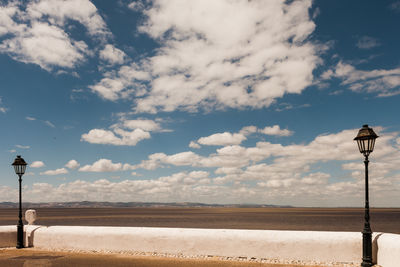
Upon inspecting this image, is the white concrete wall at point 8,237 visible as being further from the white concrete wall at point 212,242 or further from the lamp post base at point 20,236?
the white concrete wall at point 212,242

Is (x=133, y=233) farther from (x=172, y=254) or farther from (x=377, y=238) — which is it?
(x=377, y=238)

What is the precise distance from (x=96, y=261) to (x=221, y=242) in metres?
4.19

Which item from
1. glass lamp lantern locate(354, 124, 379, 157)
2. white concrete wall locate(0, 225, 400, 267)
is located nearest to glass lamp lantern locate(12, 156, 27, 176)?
white concrete wall locate(0, 225, 400, 267)

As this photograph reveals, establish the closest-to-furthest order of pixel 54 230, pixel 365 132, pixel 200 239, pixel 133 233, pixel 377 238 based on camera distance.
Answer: pixel 377 238 → pixel 365 132 → pixel 200 239 → pixel 133 233 → pixel 54 230

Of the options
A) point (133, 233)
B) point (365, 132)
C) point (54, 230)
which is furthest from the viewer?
point (54, 230)

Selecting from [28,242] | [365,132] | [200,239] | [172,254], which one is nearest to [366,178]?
[365,132]

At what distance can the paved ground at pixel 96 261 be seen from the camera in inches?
385

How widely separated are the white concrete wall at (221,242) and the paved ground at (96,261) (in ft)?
1.70

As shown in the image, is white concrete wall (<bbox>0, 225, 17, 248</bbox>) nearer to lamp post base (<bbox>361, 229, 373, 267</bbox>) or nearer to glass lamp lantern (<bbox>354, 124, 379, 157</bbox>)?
lamp post base (<bbox>361, 229, 373, 267</bbox>)

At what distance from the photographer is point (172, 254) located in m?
11.0

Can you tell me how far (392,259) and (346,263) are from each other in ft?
4.58

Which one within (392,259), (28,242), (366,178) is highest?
(366,178)

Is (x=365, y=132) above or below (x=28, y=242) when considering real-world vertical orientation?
above

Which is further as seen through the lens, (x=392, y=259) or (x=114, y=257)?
(x=114, y=257)
